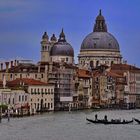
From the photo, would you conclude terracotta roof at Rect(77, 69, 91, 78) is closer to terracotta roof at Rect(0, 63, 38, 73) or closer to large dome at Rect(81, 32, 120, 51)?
terracotta roof at Rect(0, 63, 38, 73)

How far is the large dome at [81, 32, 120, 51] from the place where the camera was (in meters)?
78.8

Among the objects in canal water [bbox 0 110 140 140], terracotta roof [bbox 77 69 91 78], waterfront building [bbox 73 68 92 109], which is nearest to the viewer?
canal water [bbox 0 110 140 140]

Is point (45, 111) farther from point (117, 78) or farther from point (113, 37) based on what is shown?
point (113, 37)

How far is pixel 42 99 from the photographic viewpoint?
51.8m

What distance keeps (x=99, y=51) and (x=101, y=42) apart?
914mm

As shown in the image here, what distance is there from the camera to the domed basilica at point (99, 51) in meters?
78.7

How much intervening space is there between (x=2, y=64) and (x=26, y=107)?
12.9 meters

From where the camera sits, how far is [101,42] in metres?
79.0

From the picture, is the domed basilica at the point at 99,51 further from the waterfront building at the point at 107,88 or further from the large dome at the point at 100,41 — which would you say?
the waterfront building at the point at 107,88

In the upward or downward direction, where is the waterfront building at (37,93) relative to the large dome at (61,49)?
downward

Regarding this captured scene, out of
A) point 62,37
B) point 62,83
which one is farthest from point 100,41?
point 62,83

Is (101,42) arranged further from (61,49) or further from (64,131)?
(64,131)

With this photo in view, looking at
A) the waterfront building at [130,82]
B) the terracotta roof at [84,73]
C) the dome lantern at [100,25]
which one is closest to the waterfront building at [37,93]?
the terracotta roof at [84,73]

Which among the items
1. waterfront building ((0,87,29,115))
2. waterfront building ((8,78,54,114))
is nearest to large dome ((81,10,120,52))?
waterfront building ((8,78,54,114))
